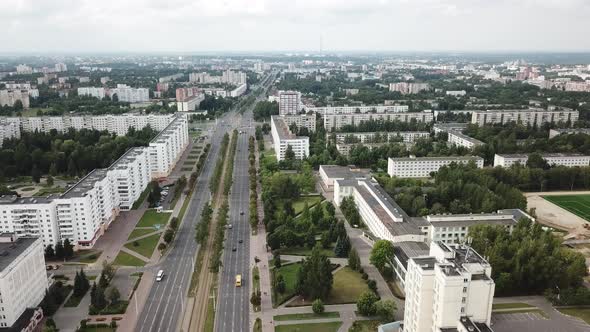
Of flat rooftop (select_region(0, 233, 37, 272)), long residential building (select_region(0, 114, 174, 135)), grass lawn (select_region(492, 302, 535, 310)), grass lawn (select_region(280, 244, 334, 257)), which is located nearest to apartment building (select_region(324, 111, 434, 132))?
long residential building (select_region(0, 114, 174, 135))

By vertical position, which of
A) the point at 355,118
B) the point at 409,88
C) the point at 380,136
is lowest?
the point at 380,136

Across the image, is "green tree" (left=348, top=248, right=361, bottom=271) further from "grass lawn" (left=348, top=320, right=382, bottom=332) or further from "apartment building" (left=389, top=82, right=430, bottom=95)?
"apartment building" (left=389, top=82, right=430, bottom=95)

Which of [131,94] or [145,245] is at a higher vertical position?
[131,94]

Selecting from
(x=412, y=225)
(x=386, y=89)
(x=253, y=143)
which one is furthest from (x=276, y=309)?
(x=386, y=89)

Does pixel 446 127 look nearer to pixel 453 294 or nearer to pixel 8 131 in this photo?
pixel 453 294

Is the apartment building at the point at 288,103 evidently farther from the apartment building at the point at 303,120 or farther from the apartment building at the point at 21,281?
the apartment building at the point at 21,281

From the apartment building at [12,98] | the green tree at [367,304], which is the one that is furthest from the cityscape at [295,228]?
the apartment building at [12,98]

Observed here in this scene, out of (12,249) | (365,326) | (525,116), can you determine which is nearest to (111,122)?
(12,249)
